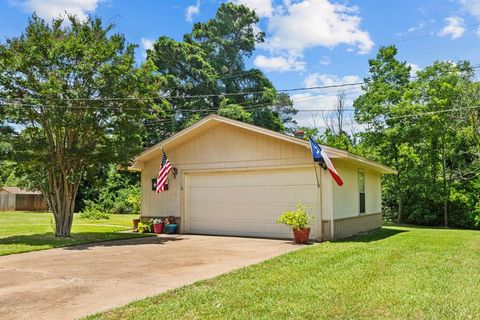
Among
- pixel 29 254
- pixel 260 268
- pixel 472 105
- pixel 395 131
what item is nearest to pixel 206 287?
pixel 260 268

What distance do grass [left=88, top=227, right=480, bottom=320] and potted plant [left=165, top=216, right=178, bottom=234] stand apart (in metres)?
6.58

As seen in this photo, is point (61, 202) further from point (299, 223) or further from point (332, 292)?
point (332, 292)

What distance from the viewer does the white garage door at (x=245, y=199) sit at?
12.3m

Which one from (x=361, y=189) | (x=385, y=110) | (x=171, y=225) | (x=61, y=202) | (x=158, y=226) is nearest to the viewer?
(x=61, y=202)

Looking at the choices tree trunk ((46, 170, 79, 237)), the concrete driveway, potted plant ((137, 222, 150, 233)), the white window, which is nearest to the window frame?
the white window

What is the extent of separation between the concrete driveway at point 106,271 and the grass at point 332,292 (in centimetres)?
54

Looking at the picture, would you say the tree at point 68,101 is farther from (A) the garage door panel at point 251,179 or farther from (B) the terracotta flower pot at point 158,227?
(B) the terracotta flower pot at point 158,227

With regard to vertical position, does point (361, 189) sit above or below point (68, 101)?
below

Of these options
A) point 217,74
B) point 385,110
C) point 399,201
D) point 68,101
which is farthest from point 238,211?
point 217,74

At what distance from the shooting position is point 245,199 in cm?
1328

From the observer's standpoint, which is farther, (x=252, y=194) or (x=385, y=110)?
(x=385, y=110)

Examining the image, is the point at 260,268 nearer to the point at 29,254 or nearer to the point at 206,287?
the point at 206,287

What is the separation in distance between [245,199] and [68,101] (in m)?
6.02

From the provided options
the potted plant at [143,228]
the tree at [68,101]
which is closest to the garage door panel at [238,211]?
the potted plant at [143,228]
